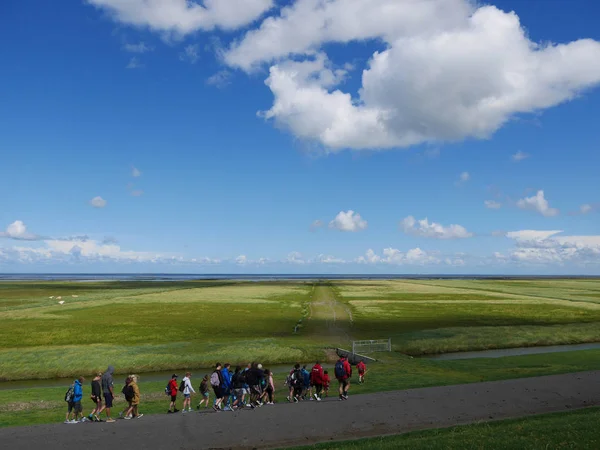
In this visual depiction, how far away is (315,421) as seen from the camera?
71.6ft

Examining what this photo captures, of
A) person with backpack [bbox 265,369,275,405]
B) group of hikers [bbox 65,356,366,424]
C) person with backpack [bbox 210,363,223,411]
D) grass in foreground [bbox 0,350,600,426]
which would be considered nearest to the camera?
group of hikers [bbox 65,356,366,424]

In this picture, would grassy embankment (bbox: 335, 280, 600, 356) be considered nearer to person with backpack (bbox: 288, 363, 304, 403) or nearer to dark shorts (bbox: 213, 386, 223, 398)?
person with backpack (bbox: 288, 363, 304, 403)

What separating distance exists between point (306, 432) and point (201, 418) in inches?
236

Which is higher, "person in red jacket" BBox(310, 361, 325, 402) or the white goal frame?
"person in red jacket" BBox(310, 361, 325, 402)

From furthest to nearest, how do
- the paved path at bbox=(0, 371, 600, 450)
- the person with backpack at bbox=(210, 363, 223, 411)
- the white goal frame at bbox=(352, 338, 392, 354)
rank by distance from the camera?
the white goal frame at bbox=(352, 338, 392, 354) → the person with backpack at bbox=(210, 363, 223, 411) → the paved path at bbox=(0, 371, 600, 450)

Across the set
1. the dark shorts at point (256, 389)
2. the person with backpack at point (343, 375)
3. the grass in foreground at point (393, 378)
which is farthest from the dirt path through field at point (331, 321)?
the dark shorts at point (256, 389)

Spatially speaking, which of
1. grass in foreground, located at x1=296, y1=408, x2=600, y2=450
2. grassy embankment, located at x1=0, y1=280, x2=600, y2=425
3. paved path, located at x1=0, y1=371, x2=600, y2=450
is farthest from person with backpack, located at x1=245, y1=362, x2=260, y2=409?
grass in foreground, located at x1=296, y1=408, x2=600, y2=450

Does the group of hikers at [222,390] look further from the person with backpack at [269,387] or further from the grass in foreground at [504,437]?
the grass in foreground at [504,437]

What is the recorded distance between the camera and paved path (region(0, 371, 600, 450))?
19.3m

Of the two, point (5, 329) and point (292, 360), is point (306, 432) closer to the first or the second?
point (292, 360)

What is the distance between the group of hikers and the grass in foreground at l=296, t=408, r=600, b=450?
24.4ft

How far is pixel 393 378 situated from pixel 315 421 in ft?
42.6

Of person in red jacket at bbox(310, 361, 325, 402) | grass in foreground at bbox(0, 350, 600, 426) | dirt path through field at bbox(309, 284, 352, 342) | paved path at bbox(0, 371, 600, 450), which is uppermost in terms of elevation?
person in red jacket at bbox(310, 361, 325, 402)

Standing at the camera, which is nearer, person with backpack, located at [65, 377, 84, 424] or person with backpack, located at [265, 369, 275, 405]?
person with backpack, located at [65, 377, 84, 424]
